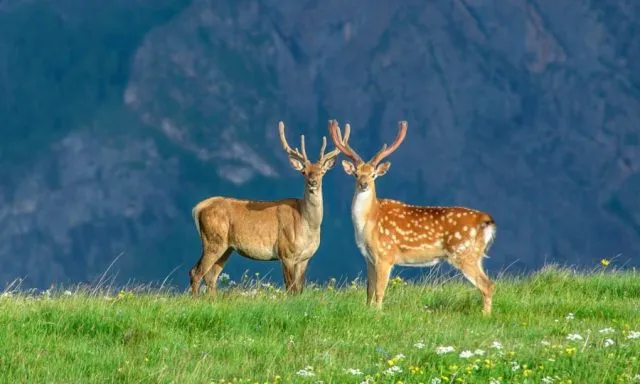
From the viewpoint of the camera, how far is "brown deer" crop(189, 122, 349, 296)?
637 inches

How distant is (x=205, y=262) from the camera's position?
1655 centimetres

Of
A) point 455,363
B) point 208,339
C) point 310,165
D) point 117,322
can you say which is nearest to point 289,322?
point 208,339

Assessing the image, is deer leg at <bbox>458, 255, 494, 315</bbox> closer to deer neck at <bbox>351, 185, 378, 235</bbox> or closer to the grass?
the grass

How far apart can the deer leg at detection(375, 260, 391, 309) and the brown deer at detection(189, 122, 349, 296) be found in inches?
77.4

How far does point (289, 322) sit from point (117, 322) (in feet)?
5.41

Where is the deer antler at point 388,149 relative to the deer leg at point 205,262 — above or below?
above

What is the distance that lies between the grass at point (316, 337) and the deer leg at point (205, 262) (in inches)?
62.8

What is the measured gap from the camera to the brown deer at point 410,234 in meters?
13.9

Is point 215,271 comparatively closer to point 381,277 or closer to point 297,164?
point 297,164

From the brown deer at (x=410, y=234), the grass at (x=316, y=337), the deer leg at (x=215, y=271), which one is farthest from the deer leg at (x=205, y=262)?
the brown deer at (x=410, y=234)

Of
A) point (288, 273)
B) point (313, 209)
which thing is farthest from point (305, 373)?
point (313, 209)

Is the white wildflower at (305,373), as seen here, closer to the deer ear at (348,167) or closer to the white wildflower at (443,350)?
the white wildflower at (443,350)

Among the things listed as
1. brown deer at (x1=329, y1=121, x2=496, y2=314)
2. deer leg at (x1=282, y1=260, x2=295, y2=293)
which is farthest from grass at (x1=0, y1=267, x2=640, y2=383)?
deer leg at (x1=282, y1=260, x2=295, y2=293)

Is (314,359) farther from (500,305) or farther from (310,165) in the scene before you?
(310,165)
